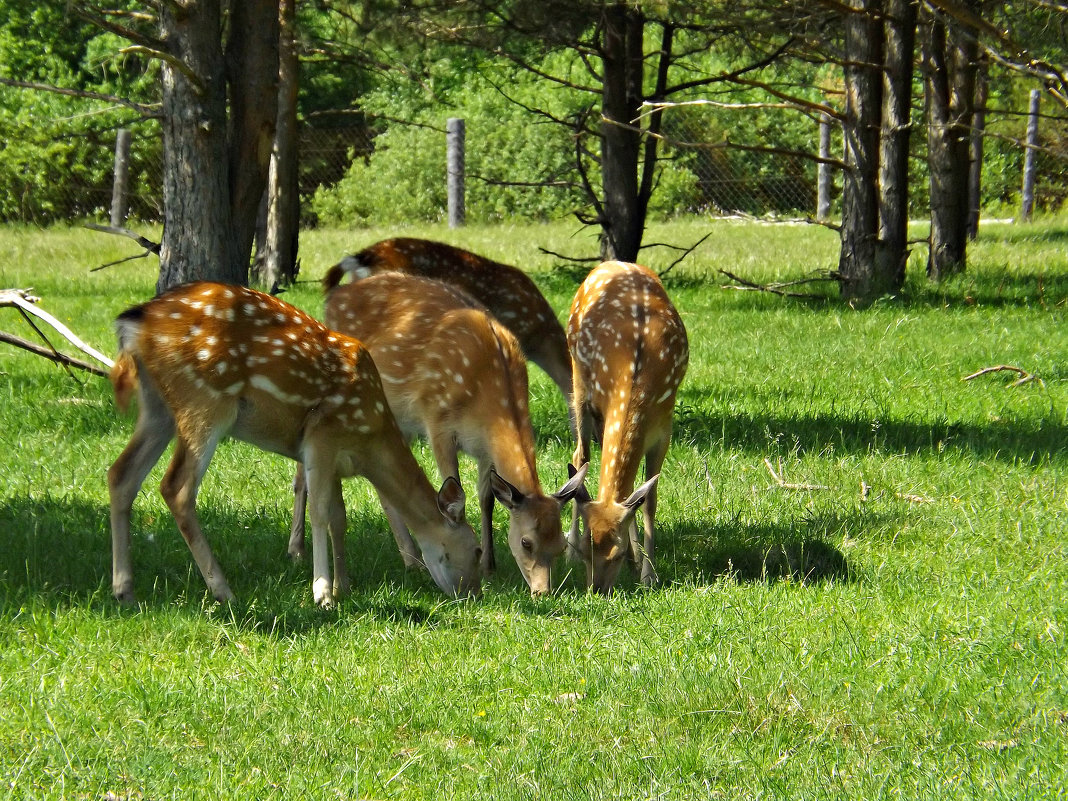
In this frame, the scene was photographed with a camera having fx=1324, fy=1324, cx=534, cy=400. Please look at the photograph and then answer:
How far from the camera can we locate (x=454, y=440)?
6754 mm

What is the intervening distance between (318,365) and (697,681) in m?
2.25

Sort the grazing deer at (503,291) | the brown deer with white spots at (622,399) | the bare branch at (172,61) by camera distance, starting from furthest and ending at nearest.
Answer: the grazing deer at (503,291), the bare branch at (172,61), the brown deer with white spots at (622,399)

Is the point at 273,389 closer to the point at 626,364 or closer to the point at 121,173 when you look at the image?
the point at 626,364

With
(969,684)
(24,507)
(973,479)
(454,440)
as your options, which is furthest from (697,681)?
(24,507)

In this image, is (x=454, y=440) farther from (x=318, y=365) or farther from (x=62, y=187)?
(x=62, y=187)

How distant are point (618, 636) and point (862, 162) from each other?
961cm

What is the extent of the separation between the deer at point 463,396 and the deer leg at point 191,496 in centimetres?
96

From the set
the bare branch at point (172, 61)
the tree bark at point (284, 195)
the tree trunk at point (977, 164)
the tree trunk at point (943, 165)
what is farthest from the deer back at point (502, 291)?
the tree trunk at point (977, 164)

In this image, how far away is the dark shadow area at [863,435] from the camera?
7.93 meters

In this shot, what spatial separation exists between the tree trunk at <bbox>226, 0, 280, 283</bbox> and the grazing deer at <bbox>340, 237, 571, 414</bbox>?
1289 mm

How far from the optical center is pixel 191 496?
18.1 ft

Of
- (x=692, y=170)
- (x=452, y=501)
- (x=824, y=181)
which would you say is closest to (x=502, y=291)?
(x=452, y=501)

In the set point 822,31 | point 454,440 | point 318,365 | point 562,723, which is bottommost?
point 562,723

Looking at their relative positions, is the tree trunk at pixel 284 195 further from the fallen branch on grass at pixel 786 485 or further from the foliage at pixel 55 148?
the foliage at pixel 55 148
